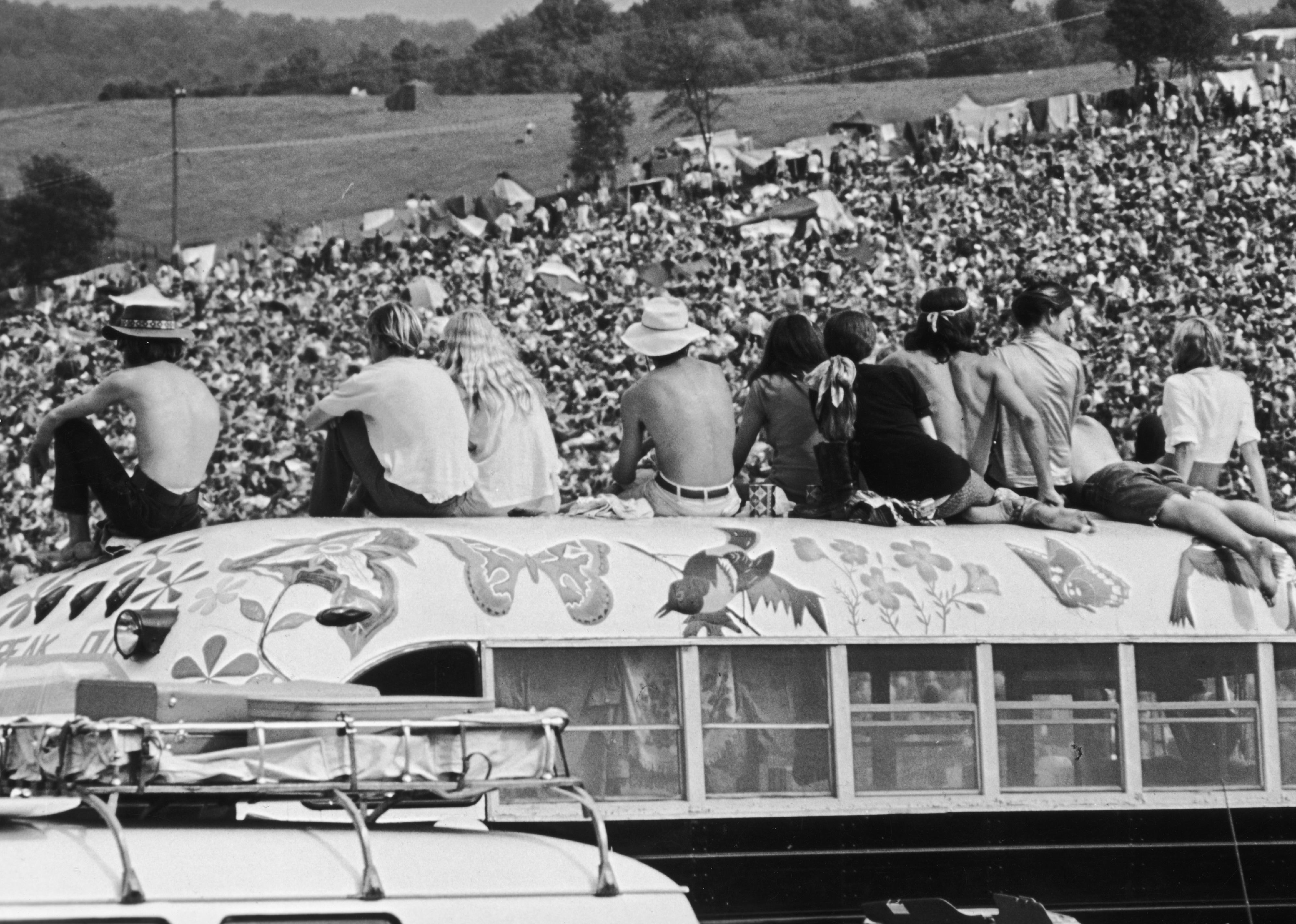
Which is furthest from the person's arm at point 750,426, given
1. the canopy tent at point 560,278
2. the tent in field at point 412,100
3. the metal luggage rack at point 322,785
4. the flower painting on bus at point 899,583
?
the tent in field at point 412,100

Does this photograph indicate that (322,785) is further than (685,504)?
No

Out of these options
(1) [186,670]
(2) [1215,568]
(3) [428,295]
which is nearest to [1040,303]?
(2) [1215,568]

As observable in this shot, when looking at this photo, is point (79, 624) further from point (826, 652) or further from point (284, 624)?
point (826, 652)

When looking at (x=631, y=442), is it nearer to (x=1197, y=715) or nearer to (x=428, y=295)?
(x=1197, y=715)

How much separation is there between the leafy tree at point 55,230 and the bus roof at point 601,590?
55.0 meters

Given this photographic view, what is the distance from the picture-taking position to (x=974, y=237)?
4325cm

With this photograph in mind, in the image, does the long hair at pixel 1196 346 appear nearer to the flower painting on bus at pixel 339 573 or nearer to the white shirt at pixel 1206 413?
the white shirt at pixel 1206 413

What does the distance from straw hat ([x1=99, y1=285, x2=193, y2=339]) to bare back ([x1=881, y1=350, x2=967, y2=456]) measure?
3059 mm

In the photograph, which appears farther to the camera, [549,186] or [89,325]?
[549,186]

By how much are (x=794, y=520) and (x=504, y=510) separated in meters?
1.21

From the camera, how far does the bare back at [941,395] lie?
980 cm

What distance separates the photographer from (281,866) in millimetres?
5062

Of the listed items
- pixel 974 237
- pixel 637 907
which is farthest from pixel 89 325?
pixel 637 907

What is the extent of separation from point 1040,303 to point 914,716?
2.61 metres
